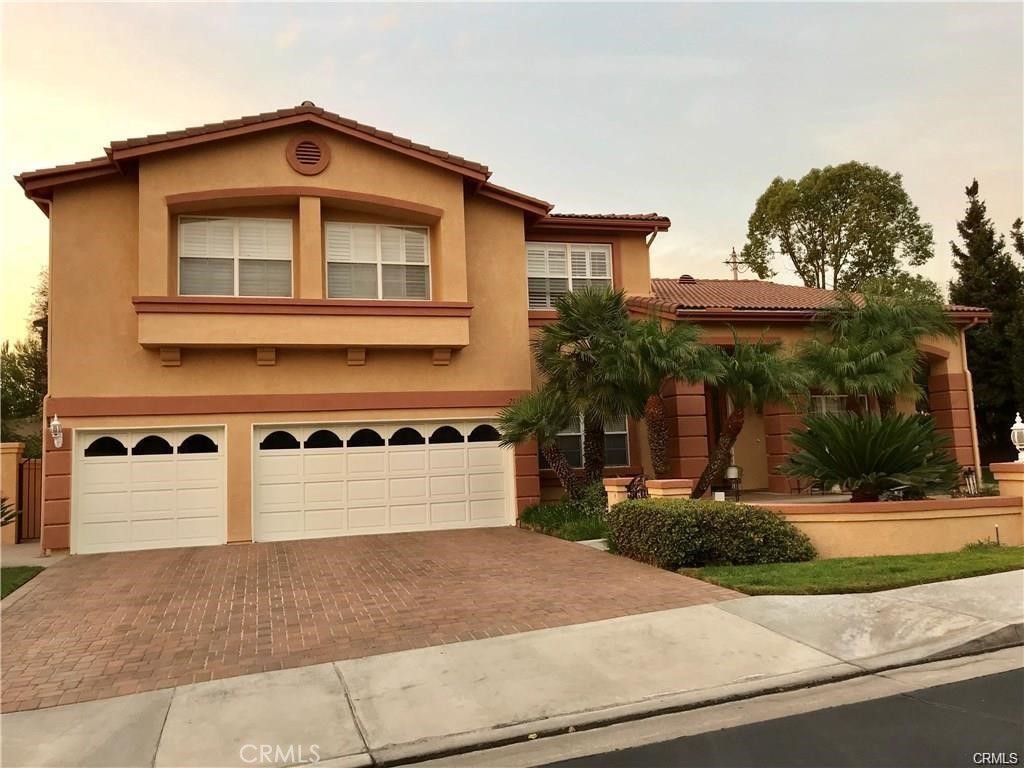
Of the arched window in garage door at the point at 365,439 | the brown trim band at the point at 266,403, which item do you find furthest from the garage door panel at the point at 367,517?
the brown trim band at the point at 266,403

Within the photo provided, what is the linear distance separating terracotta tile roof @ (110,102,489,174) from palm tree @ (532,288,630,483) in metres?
4.22

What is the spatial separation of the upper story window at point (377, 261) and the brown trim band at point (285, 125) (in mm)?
1533

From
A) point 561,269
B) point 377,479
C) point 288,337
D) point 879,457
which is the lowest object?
point 377,479

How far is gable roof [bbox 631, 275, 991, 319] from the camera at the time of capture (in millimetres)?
16969

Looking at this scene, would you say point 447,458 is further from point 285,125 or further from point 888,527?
point 888,527

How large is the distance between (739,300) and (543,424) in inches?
297

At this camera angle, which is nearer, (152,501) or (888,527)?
(888,527)

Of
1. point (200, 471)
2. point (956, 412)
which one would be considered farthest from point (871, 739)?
point (956, 412)

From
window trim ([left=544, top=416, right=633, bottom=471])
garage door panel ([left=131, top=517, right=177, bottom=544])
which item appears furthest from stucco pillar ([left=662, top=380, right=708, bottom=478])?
garage door panel ([left=131, top=517, right=177, bottom=544])

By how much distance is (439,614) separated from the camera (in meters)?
8.31

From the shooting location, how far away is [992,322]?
30.8 m

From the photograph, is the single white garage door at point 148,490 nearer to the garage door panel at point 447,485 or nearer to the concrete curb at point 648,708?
the garage door panel at point 447,485

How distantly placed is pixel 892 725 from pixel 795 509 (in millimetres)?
6126

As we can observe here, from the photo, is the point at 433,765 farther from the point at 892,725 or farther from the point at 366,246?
the point at 366,246
